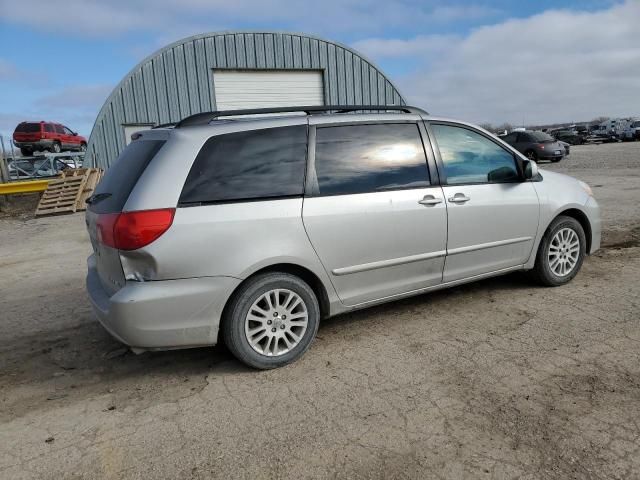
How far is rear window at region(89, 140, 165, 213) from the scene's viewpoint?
3.32 m

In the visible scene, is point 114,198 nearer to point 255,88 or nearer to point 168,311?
point 168,311

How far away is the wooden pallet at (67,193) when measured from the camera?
13.8 m

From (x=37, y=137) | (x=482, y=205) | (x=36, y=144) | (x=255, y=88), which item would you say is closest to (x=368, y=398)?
(x=482, y=205)

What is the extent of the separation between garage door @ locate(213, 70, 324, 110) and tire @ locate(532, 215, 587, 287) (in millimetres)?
12937

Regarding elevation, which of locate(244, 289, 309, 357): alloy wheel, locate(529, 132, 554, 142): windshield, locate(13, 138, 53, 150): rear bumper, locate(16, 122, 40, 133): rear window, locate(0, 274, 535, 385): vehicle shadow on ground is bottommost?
locate(0, 274, 535, 385): vehicle shadow on ground

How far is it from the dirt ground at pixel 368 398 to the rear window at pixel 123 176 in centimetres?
123

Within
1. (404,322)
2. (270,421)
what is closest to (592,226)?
(404,322)

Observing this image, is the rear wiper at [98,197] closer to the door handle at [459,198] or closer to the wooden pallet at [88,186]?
the door handle at [459,198]

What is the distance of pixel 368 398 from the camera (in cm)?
307

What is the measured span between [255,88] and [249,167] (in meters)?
14.2

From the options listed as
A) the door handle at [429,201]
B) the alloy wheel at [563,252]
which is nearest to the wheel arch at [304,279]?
Answer: the door handle at [429,201]

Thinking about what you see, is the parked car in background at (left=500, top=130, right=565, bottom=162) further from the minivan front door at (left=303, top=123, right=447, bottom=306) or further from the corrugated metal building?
the minivan front door at (left=303, top=123, right=447, bottom=306)

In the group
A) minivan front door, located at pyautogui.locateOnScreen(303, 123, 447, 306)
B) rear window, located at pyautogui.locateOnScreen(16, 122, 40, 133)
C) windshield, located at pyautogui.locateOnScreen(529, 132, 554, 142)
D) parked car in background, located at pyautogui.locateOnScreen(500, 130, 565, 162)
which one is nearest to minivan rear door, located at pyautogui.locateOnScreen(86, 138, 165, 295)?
minivan front door, located at pyautogui.locateOnScreen(303, 123, 447, 306)

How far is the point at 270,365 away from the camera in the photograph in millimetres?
3504
